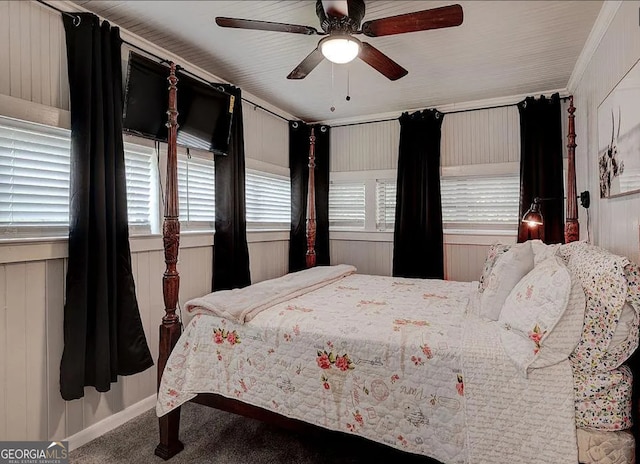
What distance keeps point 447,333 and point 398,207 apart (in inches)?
95.1

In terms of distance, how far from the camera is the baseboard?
2.11 meters

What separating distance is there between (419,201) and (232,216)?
1.98 m

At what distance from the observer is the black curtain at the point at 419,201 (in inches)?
151

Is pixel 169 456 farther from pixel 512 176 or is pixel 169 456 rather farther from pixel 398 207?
pixel 512 176

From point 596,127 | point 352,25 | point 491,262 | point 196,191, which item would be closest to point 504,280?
point 491,262

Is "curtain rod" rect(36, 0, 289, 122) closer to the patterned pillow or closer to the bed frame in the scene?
the bed frame

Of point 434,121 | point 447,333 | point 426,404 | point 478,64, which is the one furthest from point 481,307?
point 434,121

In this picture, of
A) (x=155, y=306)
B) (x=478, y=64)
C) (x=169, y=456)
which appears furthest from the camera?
(x=478, y=64)

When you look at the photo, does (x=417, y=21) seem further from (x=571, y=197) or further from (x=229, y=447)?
(x=229, y=447)

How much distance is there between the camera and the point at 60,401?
80.4 inches

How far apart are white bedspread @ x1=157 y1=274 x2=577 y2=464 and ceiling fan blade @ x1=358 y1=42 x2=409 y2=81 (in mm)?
1463

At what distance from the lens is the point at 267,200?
13.0ft

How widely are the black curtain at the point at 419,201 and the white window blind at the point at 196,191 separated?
196 cm

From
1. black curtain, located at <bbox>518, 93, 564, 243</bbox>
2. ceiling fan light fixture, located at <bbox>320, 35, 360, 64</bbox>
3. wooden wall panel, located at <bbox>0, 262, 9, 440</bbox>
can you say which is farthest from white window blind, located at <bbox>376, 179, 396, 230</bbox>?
wooden wall panel, located at <bbox>0, 262, 9, 440</bbox>
